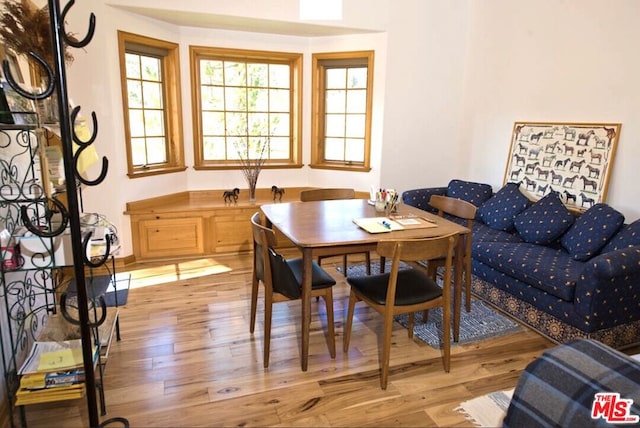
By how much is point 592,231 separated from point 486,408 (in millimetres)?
1686

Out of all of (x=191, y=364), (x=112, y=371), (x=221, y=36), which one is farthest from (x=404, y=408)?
(x=221, y=36)

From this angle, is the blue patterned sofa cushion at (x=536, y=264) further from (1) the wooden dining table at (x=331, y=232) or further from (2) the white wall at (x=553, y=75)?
(2) the white wall at (x=553, y=75)

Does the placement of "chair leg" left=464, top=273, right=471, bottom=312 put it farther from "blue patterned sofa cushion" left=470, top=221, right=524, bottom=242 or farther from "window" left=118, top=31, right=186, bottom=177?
"window" left=118, top=31, right=186, bottom=177

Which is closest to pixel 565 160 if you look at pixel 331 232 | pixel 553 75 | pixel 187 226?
pixel 553 75

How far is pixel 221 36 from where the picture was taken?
4.55 metres

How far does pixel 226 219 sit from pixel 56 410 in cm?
250

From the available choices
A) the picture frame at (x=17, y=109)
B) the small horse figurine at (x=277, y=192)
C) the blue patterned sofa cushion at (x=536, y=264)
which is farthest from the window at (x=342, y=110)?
the picture frame at (x=17, y=109)

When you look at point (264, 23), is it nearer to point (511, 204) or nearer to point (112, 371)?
point (511, 204)

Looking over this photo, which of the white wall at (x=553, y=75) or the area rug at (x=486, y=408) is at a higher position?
the white wall at (x=553, y=75)

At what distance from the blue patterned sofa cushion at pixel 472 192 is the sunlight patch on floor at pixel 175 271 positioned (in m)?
2.43

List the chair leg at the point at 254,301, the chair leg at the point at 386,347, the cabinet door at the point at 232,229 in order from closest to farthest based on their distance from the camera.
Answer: the chair leg at the point at 386,347, the chair leg at the point at 254,301, the cabinet door at the point at 232,229

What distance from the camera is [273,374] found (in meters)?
2.46

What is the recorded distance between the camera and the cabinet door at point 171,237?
166 inches

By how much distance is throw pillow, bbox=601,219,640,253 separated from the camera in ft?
9.33
